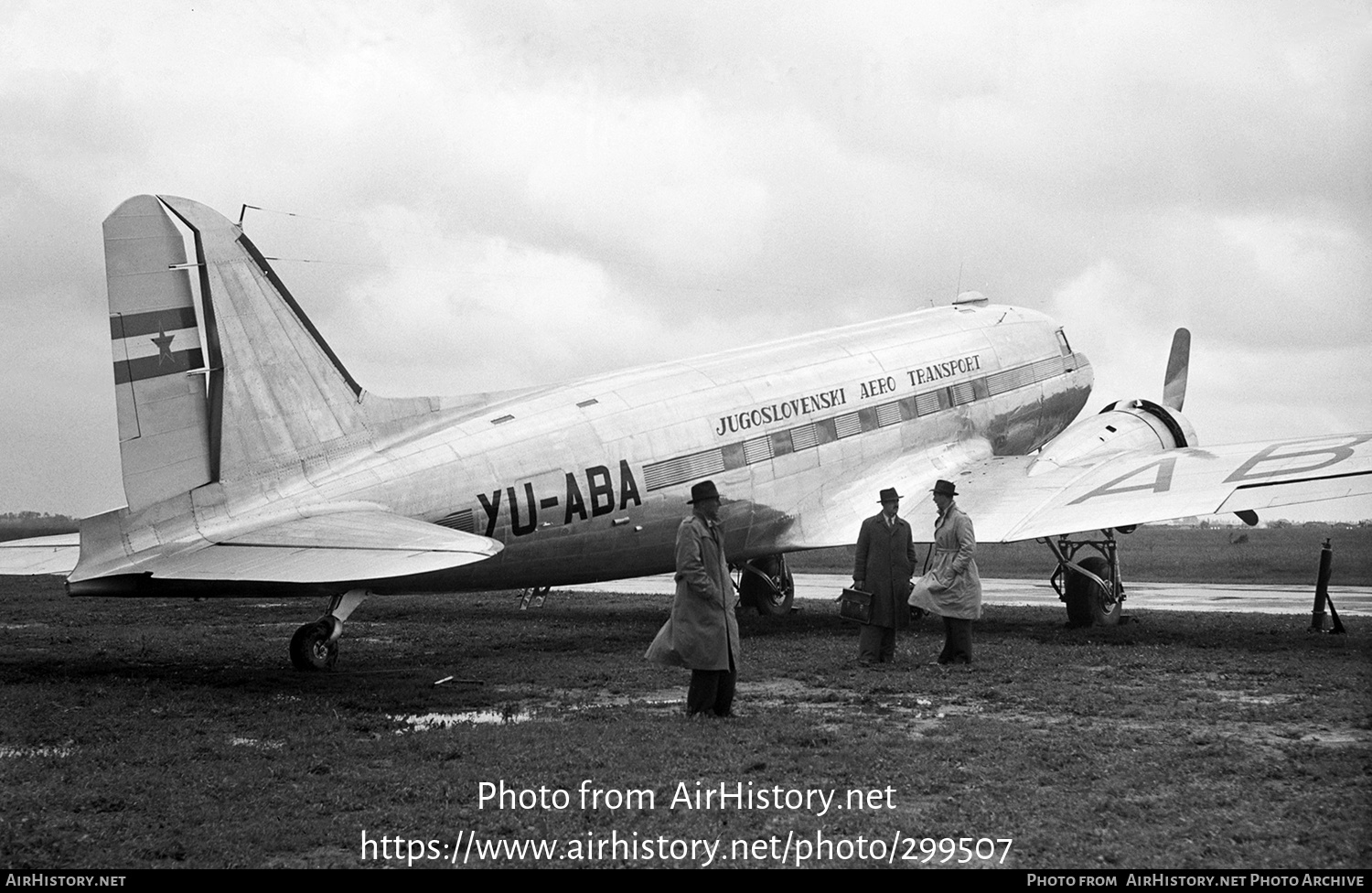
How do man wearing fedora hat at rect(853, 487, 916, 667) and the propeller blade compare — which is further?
the propeller blade

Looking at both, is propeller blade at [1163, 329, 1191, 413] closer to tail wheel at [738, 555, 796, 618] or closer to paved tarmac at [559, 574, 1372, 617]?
paved tarmac at [559, 574, 1372, 617]

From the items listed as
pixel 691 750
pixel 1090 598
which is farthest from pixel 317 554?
pixel 1090 598


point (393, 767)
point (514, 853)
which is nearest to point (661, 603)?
point (393, 767)

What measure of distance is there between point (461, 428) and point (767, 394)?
465 cm

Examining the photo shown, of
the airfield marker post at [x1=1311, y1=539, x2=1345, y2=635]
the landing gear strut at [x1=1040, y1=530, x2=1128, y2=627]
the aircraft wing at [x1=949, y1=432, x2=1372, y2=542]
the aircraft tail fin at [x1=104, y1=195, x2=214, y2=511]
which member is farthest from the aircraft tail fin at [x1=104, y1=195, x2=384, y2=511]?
the airfield marker post at [x1=1311, y1=539, x2=1345, y2=635]

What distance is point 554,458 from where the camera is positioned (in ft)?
44.7

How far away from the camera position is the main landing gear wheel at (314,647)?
12320 millimetres

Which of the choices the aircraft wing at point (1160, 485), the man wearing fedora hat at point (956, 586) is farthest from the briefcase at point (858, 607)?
the aircraft wing at point (1160, 485)

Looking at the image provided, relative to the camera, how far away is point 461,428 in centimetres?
1342

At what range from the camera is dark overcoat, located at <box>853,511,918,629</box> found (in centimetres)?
1297

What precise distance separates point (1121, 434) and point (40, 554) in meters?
14.8

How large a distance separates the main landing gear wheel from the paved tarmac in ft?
20.5

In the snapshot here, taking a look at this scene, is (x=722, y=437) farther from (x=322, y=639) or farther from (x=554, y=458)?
(x=322, y=639)

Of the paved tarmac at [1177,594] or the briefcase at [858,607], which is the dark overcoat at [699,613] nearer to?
the briefcase at [858,607]
